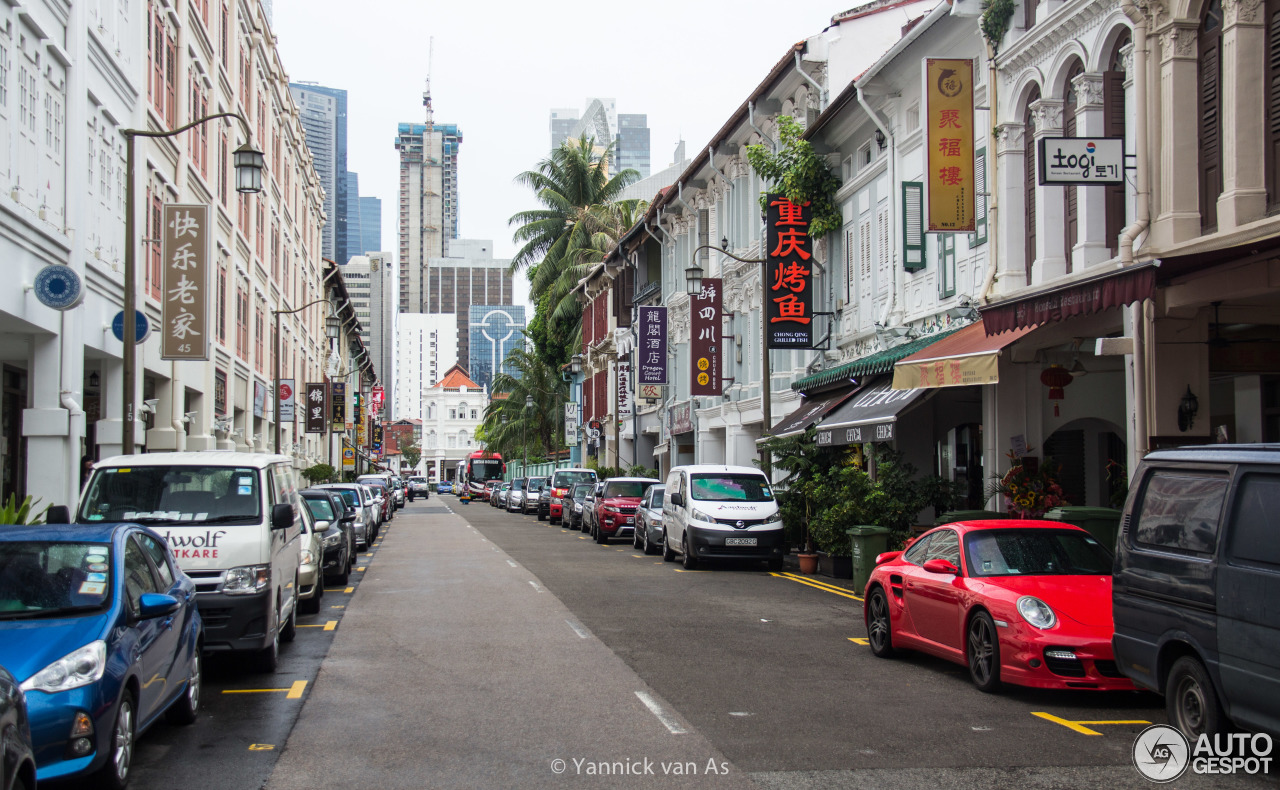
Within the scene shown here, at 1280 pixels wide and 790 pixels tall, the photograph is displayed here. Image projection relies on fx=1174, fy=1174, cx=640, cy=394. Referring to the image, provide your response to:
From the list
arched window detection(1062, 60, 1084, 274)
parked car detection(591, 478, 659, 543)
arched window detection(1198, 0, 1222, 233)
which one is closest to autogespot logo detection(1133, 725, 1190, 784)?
arched window detection(1198, 0, 1222, 233)

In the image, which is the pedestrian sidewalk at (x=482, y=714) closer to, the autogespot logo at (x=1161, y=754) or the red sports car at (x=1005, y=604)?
the autogespot logo at (x=1161, y=754)

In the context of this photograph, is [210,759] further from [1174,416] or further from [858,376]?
[858,376]

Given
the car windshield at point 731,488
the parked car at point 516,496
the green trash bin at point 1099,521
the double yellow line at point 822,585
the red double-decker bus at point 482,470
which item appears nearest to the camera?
the green trash bin at point 1099,521

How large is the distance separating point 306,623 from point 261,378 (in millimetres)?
29150

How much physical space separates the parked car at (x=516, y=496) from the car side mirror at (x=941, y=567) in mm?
46405

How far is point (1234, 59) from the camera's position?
1259 cm

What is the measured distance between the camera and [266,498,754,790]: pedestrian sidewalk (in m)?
7.03

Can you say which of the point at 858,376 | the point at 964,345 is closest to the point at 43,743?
the point at 964,345

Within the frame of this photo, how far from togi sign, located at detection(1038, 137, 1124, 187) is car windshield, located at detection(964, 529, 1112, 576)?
5.47 m

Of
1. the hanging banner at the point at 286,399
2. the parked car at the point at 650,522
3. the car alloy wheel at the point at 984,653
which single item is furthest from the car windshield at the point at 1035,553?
the hanging banner at the point at 286,399

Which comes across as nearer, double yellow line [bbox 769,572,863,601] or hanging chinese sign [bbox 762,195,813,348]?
double yellow line [bbox 769,572,863,601]

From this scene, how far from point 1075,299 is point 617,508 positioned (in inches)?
742

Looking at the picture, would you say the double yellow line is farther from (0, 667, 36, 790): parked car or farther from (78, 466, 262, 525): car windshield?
(0, 667, 36, 790): parked car

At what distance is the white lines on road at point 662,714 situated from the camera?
8172 millimetres
